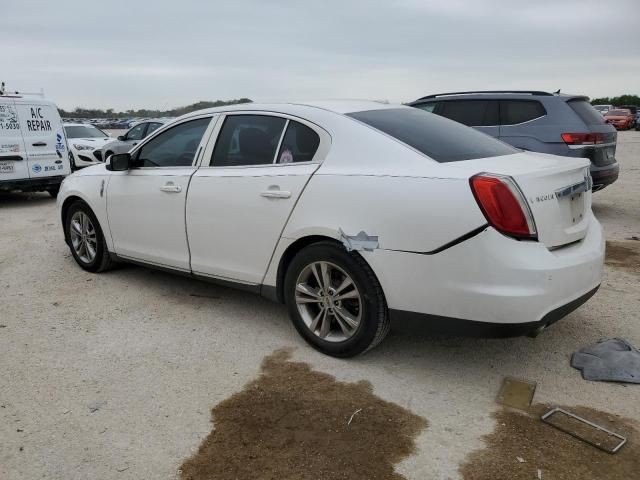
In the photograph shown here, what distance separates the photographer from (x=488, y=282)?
10.0 ft

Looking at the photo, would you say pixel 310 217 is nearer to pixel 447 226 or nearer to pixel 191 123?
pixel 447 226

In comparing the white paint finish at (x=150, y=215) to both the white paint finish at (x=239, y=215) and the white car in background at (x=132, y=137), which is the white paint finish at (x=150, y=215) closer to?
the white paint finish at (x=239, y=215)

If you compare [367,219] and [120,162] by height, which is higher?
[120,162]

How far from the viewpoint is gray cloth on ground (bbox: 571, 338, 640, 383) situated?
11.5 feet

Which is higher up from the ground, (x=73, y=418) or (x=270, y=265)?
(x=270, y=265)

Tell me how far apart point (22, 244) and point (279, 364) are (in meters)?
5.11

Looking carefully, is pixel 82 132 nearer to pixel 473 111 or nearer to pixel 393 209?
pixel 473 111

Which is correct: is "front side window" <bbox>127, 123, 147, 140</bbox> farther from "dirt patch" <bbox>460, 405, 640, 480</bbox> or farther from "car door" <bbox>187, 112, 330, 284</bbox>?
"dirt patch" <bbox>460, 405, 640, 480</bbox>

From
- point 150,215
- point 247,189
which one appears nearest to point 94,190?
point 150,215

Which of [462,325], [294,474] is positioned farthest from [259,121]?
[294,474]

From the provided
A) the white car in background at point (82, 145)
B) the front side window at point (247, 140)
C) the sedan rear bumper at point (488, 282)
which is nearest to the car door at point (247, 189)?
the front side window at point (247, 140)

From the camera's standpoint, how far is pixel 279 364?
3.76m

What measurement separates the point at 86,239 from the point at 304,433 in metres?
3.74

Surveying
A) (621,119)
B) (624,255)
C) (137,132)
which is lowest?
(621,119)
